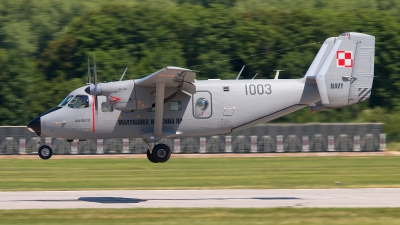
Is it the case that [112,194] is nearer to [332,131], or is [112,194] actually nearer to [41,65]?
[332,131]

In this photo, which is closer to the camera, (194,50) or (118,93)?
(118,93)

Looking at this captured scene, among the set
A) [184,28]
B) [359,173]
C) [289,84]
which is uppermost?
[184,28]

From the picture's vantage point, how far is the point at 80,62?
56719mm

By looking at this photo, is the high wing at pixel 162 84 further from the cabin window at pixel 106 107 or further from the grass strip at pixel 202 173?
the grass strip at pixel 202 173

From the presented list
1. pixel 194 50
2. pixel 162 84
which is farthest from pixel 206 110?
pixel 194 50

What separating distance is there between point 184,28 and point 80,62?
9.00 m

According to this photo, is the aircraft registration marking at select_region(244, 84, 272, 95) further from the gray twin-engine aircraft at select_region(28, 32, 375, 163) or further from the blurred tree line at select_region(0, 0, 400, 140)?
the blurred tree line at select_region(0, 0, 400, 140)

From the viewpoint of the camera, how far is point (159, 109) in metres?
25.0

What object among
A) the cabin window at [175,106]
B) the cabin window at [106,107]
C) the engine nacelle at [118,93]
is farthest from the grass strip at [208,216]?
the cabin window at [106,107]

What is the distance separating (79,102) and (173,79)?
3.91 m

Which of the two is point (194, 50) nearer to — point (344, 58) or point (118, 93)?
point (344, 58)

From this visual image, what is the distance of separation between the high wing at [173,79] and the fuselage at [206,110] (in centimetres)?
68

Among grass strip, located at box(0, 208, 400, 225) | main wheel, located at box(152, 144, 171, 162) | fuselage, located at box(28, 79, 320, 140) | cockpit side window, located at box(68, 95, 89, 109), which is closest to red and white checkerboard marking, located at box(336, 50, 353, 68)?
fuselage, located at box(28, 79, 320, 140)

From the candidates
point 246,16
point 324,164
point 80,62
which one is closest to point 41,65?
point 80,62
